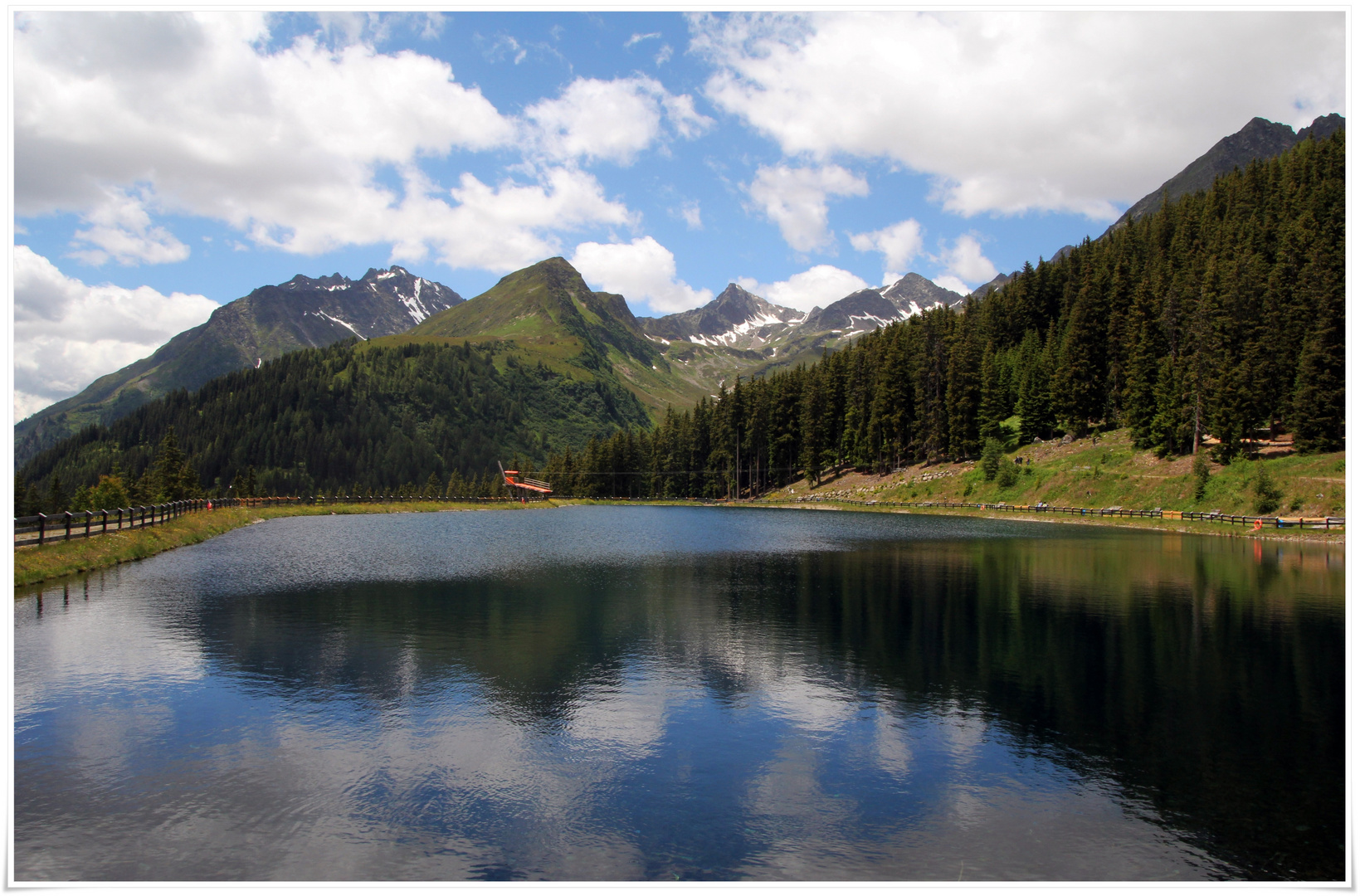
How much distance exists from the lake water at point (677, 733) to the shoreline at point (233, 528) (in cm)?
356

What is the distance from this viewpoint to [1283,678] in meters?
19.2

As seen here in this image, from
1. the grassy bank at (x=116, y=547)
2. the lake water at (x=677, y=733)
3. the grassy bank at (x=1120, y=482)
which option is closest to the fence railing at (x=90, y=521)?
the grassy bank at (x=116, y=547)

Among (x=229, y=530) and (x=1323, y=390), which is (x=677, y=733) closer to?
(x=229, y=530)

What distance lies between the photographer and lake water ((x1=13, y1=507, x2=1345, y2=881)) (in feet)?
35.0

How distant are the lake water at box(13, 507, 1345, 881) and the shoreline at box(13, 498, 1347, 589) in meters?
3.56

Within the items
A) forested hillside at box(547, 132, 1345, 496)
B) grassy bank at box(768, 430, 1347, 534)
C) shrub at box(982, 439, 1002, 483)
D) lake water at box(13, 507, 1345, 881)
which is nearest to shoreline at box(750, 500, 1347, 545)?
grassy bank at box(768, 430, 1347, 534)

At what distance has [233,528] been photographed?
73.9 m

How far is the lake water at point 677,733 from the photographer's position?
10.7 metres

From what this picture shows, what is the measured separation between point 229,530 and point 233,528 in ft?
9.93

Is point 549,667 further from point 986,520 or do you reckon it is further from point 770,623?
point 986,520

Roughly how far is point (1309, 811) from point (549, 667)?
1609 centimetres

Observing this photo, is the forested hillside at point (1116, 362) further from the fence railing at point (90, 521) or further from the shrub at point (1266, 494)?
the fence railing at point (90, 521)

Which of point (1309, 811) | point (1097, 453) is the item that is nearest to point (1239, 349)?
point (1097, 453)

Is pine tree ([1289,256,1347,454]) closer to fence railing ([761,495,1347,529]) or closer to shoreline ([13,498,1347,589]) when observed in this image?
fence railing ([761,495,1347,529])
